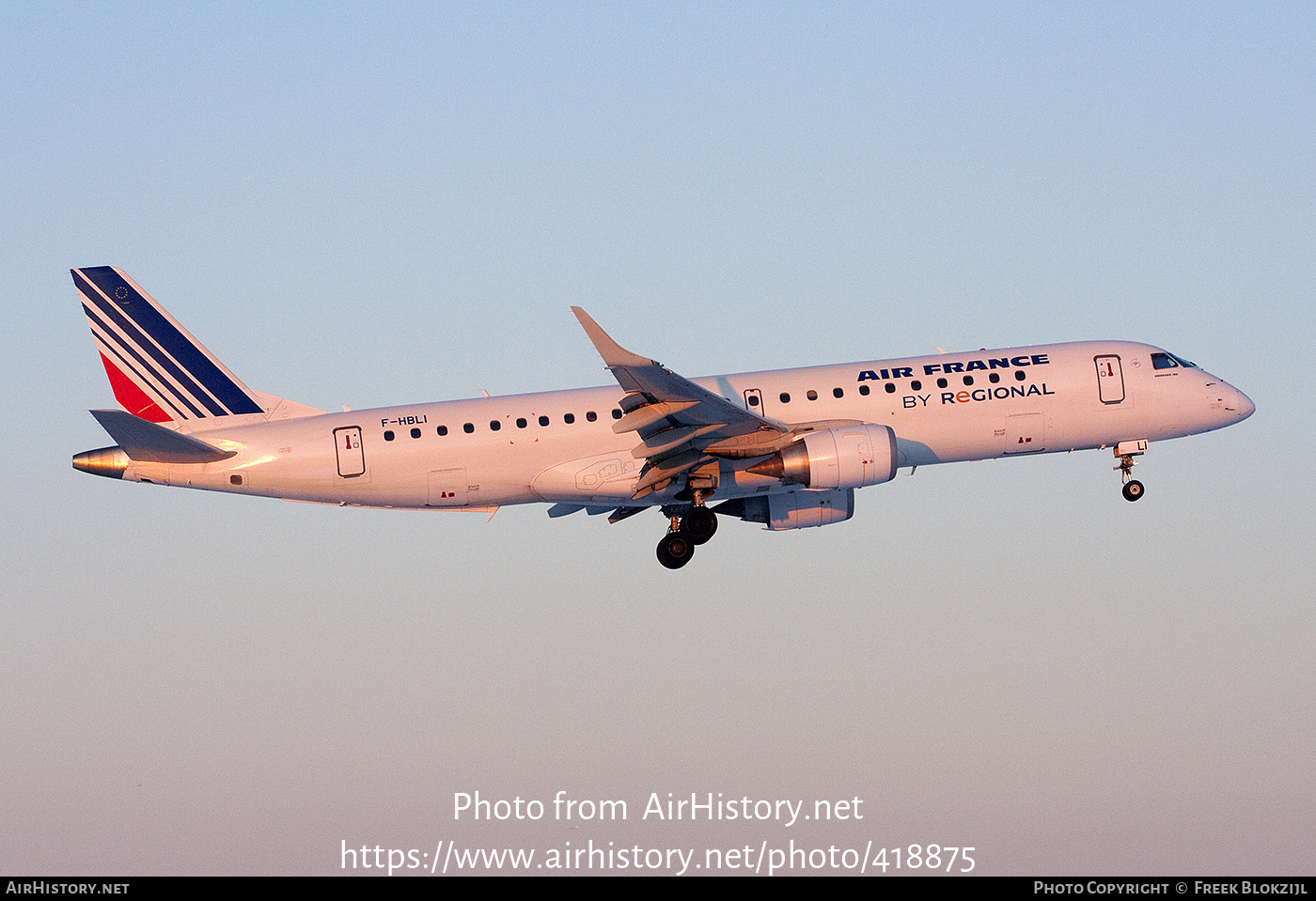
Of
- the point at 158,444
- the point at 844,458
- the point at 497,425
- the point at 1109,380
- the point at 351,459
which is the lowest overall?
the point at 844,458

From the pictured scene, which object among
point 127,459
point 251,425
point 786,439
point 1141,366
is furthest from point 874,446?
point 127,459

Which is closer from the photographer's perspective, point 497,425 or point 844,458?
point 844,458

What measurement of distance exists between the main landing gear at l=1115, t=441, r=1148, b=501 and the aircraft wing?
1082cm

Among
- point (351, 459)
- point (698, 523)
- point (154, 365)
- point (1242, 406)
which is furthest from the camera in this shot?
point (1242, 406)

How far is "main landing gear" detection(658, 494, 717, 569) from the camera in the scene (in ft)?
139

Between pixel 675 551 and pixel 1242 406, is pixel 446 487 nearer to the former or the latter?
pixel 675 551

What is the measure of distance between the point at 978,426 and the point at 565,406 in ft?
38.2

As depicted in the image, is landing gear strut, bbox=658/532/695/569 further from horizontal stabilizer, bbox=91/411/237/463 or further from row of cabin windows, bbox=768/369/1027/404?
horizontal stabilizer, bbox=91/411/237/463

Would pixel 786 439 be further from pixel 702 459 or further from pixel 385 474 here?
pixel 385 474

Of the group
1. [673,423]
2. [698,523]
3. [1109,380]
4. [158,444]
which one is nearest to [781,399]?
[673,423]

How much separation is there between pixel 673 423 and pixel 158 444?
13427 mm

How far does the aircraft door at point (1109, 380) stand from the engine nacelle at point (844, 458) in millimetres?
7679

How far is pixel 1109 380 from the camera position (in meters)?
43.5

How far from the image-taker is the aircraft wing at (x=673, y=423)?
36.8m
